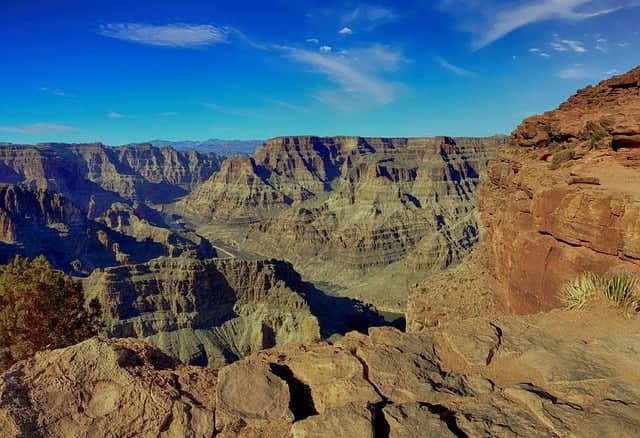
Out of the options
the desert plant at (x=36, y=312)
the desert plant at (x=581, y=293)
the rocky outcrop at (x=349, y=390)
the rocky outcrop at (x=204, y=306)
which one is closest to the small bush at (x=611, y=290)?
the desert plant at (x=581, y=293)

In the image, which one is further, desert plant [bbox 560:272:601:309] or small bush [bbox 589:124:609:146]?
small bush [bbox 589:124:609:146]

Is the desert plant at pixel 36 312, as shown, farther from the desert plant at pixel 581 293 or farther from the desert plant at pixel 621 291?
the desert plant at pixel 621 291

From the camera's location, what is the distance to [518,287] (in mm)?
22688

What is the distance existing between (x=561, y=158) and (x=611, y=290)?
1392 centimetres

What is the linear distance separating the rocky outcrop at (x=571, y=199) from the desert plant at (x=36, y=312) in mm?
20759

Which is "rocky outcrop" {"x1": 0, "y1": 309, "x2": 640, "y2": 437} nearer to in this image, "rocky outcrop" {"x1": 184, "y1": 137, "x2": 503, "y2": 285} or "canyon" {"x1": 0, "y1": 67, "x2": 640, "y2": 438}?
"canyon" {"x1": 0, "y1": 67, "x2": 640, "y2": 438}

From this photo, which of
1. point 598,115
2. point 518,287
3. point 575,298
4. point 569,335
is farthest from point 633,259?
point 598,115

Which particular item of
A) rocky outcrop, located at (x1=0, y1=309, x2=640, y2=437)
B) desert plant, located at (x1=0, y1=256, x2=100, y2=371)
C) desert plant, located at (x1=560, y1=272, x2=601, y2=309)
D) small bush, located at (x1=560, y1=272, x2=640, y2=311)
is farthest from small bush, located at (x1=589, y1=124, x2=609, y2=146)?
desert plant, located at (x1=0, y1=256, x2=100, y2=371)

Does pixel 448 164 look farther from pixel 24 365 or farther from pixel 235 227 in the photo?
pixel 24 365

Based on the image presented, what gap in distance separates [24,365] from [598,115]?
93.1ft

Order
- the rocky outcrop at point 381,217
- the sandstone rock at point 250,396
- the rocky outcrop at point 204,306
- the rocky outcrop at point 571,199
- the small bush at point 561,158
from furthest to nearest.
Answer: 1. the rocky outcrop at point 381,217
2. the rocky outcrop at point 204,306
3. the small bush at point 561,158
4. the rocky outcrop at point 571,199
5. the sandstone rock at point 250,396

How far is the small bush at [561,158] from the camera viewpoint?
Answer: 77.8 feet

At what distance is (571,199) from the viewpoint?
18.4m

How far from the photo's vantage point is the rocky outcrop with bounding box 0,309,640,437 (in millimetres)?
6633
